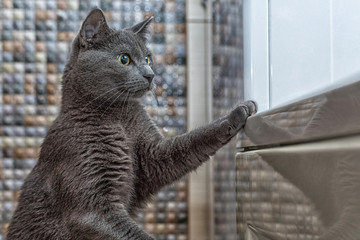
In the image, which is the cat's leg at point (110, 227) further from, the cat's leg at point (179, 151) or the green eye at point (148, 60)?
the green eye at point (148, 60)

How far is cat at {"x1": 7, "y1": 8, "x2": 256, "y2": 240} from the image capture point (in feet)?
2.65

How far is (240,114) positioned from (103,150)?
0.85 ft

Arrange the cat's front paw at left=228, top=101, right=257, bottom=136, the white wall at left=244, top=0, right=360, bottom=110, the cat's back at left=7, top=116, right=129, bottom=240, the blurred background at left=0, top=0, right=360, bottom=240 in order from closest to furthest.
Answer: the white wall at left=244, top=0, right=360, bottom=110, the cat's front paw at left=228, top=101, right=257, bottom=136, the cat's back at left=7, top=116, right=129, bottom=240, the blurred background at left=0, top=0, right=360, bottom=240

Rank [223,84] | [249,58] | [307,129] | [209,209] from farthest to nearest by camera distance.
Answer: [209,209] < [223,84] < [249,58] < [307,129]

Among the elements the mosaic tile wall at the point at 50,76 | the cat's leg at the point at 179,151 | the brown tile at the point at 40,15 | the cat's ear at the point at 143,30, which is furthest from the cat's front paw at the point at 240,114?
the brown tile at the point at 40,15

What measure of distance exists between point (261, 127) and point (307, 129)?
0.21 m

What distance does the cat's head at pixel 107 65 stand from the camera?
0.89 meters

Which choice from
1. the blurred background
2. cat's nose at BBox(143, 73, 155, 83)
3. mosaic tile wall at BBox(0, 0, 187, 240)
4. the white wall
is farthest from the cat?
mosaic tile wall at BBox(0, 0, 187, 240)

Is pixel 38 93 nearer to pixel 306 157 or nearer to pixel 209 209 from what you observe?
pixel 209 209

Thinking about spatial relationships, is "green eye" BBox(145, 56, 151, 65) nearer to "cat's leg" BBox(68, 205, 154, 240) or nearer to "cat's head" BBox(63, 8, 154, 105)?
"cat's head" BBox(63, 8, 154, 105)

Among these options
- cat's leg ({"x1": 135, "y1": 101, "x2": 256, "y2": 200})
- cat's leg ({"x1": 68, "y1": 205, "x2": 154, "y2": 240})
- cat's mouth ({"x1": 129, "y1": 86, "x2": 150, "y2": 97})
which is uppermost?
cat's mouth ({"x1": 129, "y1": 86, "x2": 150, "y2": 97})

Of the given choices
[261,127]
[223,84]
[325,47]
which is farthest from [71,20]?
[325,47]

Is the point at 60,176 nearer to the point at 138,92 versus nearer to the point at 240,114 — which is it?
the point at 138,92

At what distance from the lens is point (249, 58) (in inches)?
29.9
